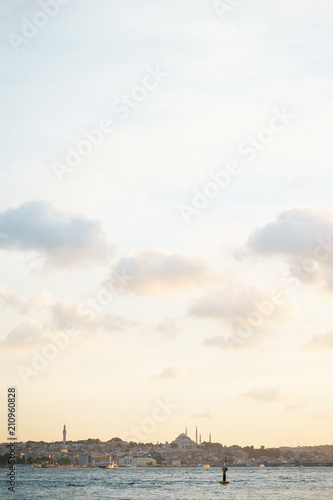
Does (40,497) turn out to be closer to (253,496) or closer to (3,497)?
(3,497)

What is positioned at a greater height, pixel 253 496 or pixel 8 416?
pixel 8 416

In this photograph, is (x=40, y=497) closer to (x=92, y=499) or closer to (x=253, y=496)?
(x=92, y=499)

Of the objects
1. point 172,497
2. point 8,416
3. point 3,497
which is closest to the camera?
point 8,416

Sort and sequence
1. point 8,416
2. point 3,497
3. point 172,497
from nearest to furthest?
point 8,416
point 3,497
point 172,497

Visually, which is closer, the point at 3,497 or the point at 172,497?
the point at 3,497

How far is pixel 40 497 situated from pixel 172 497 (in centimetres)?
2905

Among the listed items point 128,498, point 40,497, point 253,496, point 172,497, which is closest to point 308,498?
point 253,496

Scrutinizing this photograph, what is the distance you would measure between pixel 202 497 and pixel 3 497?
43532 millimetres

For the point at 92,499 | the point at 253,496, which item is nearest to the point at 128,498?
the point at 92,499

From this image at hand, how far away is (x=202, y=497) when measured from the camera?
491ft

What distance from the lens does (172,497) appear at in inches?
5832

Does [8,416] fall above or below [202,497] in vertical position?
above

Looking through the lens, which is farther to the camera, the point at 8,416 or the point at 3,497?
the point at 3,497

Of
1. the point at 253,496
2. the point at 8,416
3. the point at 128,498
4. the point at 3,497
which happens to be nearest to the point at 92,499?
the point at 128,498
